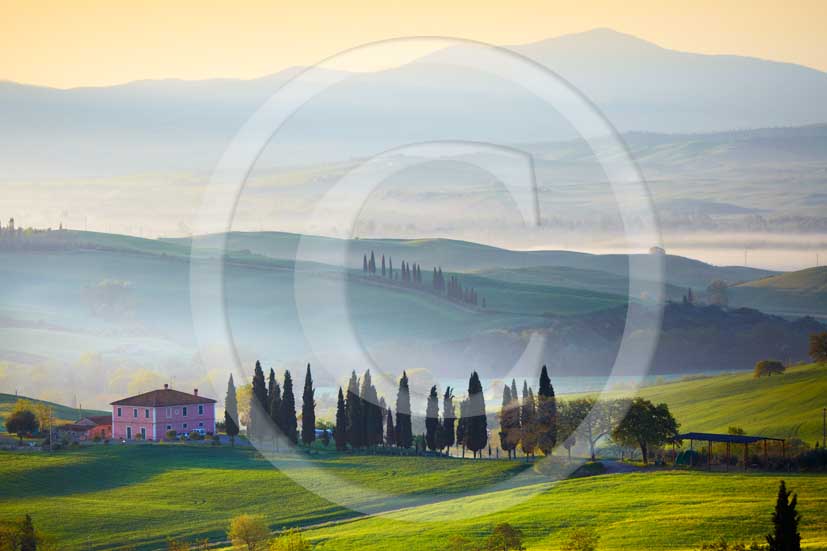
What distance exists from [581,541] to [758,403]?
57.8 m

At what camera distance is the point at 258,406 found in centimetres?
11019

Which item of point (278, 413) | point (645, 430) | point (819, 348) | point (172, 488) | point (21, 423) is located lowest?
point (172, 488)

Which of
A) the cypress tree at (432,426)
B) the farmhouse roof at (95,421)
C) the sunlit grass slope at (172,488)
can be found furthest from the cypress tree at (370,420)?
the farmhouse roof at (95,421)

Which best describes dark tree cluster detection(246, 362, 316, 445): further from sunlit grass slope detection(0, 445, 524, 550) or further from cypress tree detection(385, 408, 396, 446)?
cypress tree detection(385, 408, 396, 446)

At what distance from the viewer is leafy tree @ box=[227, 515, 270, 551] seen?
239 feet

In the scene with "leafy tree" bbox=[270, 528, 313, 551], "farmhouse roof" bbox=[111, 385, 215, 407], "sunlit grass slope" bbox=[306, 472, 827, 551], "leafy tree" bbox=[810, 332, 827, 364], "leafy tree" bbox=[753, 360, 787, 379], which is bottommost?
"leafy tree" bbox=[270, 528, 313, 551]

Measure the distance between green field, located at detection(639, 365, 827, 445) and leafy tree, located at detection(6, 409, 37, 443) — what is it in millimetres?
59016

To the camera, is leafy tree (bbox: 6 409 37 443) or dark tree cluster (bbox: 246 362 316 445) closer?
dark tree cluster (bbox: 246 362 316 445)

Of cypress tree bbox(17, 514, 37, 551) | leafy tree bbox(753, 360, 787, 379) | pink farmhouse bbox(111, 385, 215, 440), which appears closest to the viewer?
cypress tree bbox(17, 514, 37, 551)

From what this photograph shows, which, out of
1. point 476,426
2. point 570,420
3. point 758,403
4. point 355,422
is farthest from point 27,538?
point 758,403

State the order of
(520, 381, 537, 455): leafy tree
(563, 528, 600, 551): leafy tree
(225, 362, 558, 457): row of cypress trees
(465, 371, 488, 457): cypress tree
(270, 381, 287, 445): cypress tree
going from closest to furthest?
(563, 528, 600, 551): leafy tree, (520, 381, 537, 455): leafy tree, (225, 362, 558, 457): row of cypress trees, (465, 371, 488, 457): cypress tree, (270, 381, 287, 445): cypress tree

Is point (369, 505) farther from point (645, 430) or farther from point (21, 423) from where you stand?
point (21, 423)

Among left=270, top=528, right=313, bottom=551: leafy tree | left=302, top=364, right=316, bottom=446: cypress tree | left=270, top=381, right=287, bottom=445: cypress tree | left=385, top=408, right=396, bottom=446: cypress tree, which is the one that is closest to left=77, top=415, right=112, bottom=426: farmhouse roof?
left=270, top=381, right=287, bottom=445: cypress tree

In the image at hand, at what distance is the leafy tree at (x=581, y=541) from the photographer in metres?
64.7
